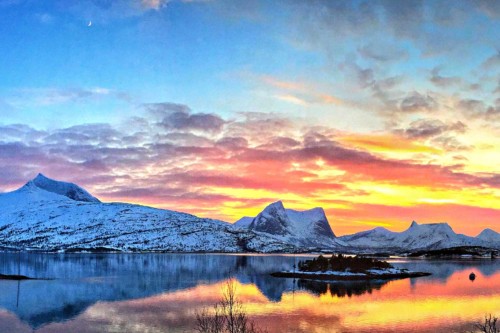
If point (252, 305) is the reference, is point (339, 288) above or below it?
below

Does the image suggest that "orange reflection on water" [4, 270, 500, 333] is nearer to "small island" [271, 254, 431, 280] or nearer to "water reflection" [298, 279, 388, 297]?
"water reflection" [298, 279, 388, 297]

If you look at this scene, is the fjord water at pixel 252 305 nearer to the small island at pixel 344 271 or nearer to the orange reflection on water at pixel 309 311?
the orange reflection on water at pixel 309 311

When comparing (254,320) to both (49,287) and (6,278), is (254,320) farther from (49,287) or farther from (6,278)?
(6,278)

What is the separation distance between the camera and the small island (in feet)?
408

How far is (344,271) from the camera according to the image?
132250 mm

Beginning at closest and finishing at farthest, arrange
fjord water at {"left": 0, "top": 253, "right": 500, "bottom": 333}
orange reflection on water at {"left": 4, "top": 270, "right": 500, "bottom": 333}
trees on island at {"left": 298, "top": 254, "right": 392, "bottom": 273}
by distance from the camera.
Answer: orange reflection on water at {"left": 4, "top": 270, "right": 500, "bottom": 333} < fjord water at {"left": 0, "top": 253, "right": 500, "bottom": 333} < trees on island at {"left": 298, "top": 254, "right": 392, "bottom": 273}

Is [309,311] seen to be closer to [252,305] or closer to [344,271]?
[252,305]

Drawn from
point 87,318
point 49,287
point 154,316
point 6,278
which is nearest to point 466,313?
point 154,316

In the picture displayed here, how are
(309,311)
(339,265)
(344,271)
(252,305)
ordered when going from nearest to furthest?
(309,311), (252,305), (344,271), (339,265)

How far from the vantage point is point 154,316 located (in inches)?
2288

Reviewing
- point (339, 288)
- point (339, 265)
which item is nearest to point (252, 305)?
point (339, 288)

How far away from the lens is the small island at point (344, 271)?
408ft

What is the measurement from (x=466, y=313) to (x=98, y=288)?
196ft

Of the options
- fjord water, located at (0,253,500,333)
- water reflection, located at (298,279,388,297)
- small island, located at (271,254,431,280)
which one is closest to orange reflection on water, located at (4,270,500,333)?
fjord water, located at (0,253,500,333)
